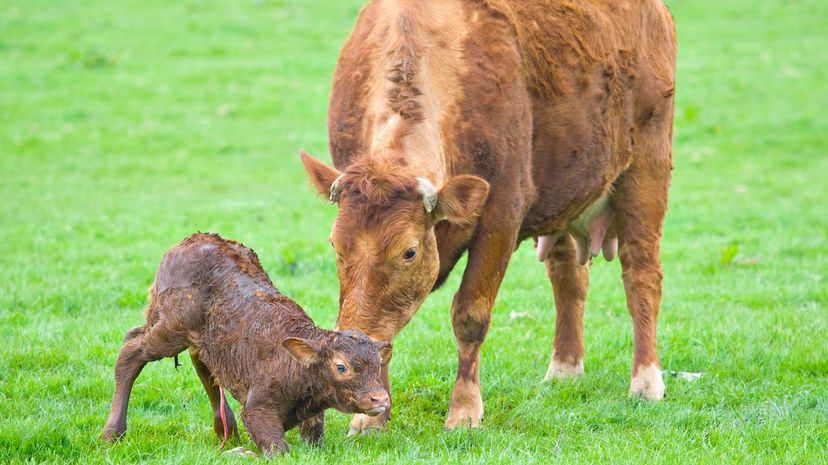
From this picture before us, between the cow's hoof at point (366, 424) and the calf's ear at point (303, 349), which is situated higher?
the calf's ear at point (303, 349)

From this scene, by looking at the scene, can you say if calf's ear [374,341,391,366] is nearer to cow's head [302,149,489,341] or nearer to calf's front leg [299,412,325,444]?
cow's head [302,149,489,341]

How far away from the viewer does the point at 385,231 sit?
5582 mm

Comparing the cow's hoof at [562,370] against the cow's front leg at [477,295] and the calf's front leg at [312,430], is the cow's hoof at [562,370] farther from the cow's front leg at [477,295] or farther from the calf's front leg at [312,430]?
the calf's front leg at [312,430]

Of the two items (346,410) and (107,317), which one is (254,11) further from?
(346,410)

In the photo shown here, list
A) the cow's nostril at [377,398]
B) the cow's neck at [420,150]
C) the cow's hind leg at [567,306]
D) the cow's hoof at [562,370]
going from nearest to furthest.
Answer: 1. the cow's nostril at [377,398]
2. the cow's neck at [420,150]
3. the cow's hoof at [562,370]
4. the cow's hind leg at [567,306]

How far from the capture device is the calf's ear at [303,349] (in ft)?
17.1

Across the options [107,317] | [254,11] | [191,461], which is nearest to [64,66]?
[254,11]

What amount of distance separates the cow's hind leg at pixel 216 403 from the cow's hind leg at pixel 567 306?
248cm

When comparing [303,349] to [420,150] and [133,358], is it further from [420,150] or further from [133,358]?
[420,150]

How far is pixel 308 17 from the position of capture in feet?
92.2

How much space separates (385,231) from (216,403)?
52.4 inches

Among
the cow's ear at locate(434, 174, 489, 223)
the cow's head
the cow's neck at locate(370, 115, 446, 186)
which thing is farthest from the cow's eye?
the cow's neck at locate(370, 115, 446, 186)

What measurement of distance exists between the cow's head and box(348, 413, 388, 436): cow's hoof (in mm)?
582

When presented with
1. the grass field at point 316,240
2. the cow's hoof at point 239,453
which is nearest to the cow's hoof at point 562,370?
the grass field at point 316,240
